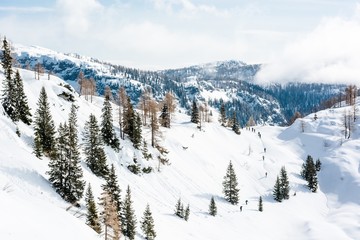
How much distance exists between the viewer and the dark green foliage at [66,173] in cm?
4522

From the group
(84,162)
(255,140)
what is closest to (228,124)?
(255,140)

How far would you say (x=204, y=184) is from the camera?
8575 cm

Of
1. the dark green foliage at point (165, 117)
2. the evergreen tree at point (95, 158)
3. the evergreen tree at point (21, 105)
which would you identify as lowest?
the evergreen tree at point (95, 158)

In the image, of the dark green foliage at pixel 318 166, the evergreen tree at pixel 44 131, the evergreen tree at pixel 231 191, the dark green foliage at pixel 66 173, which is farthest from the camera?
the dark green foliage at pixel 318 166

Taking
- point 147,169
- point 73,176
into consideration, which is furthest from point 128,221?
point 147,169

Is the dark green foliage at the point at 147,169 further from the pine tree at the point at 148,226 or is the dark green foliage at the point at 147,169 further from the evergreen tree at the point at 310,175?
the evergreen tree at the point at 310,175

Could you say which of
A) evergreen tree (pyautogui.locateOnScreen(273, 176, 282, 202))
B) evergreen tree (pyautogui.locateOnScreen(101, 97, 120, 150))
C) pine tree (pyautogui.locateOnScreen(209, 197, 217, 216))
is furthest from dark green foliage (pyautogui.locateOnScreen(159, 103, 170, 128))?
pine tree (pyautogui.locateOnScreen(209, 197, 217, 216))

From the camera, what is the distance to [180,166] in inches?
3442

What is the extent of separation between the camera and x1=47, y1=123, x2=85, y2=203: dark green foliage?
4522 centimetres

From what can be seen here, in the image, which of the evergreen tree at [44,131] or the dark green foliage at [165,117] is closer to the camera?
the evergreen tree at [44,131]

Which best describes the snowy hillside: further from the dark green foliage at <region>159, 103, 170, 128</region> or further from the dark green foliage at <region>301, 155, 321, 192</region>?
the dark green foliage at <region>159, 103, 170, 128</region>

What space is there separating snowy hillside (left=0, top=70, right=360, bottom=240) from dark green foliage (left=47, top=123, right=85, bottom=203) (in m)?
1.33

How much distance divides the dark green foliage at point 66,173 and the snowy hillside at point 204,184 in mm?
1329

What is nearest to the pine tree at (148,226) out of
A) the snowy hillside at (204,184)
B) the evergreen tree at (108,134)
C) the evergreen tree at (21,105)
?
the snowy hillside at (204,184)
